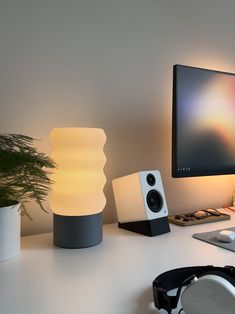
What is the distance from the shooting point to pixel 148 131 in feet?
4.14

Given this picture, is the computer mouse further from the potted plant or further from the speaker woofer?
the potted plant

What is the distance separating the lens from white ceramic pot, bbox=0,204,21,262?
0.78 metres

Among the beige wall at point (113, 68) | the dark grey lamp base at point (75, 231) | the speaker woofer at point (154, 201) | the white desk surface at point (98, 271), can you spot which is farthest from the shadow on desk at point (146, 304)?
the beige wall at point (113, 68)

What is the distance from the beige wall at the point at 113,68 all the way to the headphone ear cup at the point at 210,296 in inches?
25.4

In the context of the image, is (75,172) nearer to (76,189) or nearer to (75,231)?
(76,189)

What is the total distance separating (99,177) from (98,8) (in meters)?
0.61

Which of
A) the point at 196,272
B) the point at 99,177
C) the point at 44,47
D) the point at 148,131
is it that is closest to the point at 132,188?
the point at 99,177

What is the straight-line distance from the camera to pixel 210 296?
500 mm

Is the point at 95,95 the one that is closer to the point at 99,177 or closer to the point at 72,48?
the point at 72,48

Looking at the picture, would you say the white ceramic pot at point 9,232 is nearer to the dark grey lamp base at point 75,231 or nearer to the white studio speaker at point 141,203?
the dark grey lamp base at point 75,231

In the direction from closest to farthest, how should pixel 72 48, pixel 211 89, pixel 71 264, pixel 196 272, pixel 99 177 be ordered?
pixel 196 272 → pixel 71 264 → pixel 99 177 → pixel 72 48 → pixel 211 89

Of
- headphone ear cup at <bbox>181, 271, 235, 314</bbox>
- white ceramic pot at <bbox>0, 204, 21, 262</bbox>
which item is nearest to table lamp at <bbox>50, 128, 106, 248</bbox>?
white ceramic pot at <bbox>0, 204, 21, 262</bbox>

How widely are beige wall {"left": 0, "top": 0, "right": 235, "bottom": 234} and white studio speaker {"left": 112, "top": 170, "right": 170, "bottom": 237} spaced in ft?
0.37

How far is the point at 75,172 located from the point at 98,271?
0.95 ft
